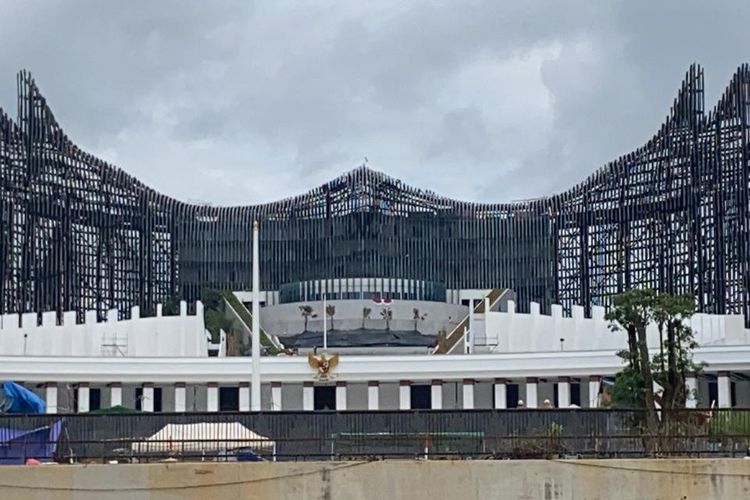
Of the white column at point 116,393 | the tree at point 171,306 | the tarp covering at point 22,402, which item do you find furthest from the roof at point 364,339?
the tarp covering at point 22,402

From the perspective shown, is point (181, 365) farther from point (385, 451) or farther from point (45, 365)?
point (385, 451)

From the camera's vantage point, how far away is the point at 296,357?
69.3m

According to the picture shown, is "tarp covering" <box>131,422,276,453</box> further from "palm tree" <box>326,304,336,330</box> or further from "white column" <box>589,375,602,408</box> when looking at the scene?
"palm tree" <box>326,304,336,330</box>

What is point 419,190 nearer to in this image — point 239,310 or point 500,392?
point 239,310

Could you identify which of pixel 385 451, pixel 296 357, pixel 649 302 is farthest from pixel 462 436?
pixel 296 357

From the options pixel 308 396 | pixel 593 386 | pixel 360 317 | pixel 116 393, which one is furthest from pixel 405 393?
pixel 360 317

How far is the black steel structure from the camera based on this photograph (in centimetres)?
10081

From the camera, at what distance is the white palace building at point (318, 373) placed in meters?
67.9

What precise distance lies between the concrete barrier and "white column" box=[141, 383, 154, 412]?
1565 inches

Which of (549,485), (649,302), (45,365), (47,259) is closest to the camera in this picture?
(549,485)

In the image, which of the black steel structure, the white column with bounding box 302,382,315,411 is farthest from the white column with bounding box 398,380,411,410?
the black steel structure

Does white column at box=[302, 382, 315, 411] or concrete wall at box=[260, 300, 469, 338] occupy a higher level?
concrete wall at box=[260, 300, 469, 338]

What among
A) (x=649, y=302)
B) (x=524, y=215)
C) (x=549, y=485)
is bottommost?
(x=549, y=485)

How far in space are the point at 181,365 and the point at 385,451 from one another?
1585 inches
